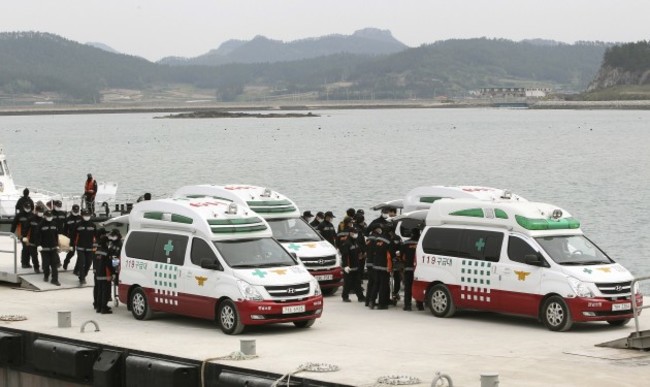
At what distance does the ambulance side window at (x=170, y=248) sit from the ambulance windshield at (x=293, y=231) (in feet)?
13.6

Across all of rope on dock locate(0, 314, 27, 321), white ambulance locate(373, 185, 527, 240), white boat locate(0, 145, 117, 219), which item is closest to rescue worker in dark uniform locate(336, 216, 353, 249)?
white ambulance locate(373, 185, 527, 240)

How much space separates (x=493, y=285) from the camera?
20.7m

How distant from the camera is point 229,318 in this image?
19.8m

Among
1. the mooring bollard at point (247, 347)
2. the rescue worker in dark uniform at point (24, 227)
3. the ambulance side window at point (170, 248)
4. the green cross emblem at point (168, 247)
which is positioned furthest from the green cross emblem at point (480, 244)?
the rescue worker in dark uniform at point (24, 227)

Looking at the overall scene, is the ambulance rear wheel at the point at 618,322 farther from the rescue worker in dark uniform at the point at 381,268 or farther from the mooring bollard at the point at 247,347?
the mooring bollard at the point at 247,347

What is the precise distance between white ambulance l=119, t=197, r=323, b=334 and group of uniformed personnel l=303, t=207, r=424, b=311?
250 cm

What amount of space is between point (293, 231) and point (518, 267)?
6.21 m

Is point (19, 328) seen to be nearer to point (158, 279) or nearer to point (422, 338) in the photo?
point (158, 279)

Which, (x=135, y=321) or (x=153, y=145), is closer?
(x=135, y=321)

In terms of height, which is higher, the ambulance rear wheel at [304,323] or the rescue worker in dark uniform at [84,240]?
the rescue worker in dark uniform at [84,240]

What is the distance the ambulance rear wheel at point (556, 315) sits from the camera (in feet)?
64.3

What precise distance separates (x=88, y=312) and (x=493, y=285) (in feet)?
23.3

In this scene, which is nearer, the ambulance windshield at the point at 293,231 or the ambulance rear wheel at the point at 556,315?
the ambulance rear wheel at the point at 556,315

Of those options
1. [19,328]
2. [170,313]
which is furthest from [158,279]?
[19,328]
